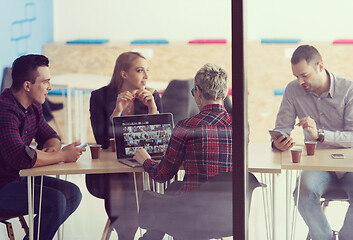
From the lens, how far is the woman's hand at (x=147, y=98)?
2.90 m

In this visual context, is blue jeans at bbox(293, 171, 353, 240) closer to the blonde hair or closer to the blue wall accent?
the blonde hair

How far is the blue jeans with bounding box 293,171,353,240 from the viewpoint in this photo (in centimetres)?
→ 286

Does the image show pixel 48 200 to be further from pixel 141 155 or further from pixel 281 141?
pixel 281 141

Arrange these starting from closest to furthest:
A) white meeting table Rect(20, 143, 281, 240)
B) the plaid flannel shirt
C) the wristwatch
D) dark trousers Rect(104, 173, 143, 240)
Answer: the plaid flannel shirt, white meeting table Rect(20, 143, 281, 240), the wristwatch, dark trousers Rect(104, 173, 143, 240)

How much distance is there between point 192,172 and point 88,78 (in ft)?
2.41

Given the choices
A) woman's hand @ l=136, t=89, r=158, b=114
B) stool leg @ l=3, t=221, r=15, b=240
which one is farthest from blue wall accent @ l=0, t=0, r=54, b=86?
stool leg @ l=3, t=221, r=15, b=240

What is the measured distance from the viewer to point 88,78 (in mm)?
2875

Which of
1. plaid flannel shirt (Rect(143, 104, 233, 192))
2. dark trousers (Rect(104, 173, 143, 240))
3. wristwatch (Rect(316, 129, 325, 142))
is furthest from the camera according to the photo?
dark trousers (Rect(104, 173, 143, 240))

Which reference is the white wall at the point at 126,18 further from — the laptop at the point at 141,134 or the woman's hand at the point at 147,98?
the laptop at the point at 141,134

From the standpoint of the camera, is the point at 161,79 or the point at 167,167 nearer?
the point at 167,167

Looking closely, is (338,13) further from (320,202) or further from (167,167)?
(167,167)

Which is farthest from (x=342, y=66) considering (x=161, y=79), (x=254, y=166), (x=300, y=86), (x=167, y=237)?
(x=167, y=237)

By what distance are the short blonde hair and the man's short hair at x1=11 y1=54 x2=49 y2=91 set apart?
0.79 m

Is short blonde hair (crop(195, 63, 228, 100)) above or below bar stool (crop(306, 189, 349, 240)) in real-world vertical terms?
above
